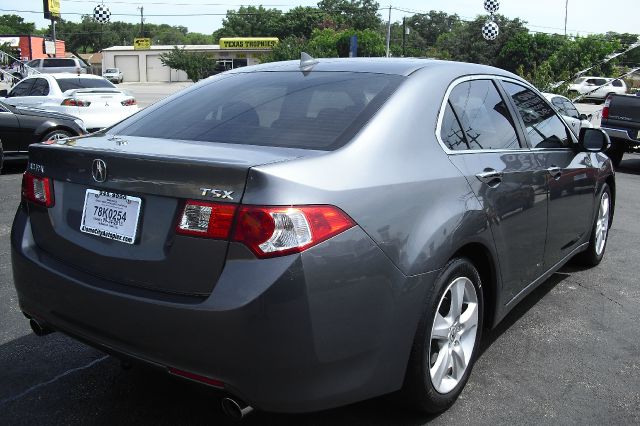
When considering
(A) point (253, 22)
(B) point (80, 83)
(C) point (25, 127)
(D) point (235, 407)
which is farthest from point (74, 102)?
(A) point (253, 22)

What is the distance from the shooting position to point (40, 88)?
13484mm

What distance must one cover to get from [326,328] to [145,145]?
3.65 ft

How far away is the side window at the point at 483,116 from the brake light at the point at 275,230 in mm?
1157

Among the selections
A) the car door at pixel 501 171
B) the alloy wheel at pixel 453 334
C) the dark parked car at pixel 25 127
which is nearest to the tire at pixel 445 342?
the alloy wheel at pixel 453 334

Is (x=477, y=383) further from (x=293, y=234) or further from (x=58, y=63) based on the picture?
(x=58, y=63)

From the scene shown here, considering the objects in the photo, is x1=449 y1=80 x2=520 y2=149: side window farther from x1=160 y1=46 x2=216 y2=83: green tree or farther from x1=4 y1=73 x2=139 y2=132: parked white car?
x1=160 y1=46 x2=216 y2=83: green tree

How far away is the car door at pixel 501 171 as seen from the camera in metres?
3.00

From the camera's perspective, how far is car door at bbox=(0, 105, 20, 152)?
966 centimetres

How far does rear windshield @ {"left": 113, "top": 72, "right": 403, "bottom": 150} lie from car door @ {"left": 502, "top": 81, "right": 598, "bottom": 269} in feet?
3.93

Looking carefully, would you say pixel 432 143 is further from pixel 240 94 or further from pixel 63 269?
pixel 63 269

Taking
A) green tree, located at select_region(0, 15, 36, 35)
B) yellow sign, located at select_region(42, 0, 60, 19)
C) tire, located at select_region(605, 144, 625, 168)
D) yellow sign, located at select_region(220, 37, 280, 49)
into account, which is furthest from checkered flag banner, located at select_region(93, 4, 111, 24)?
green tree, located at select_region(0, 15, 36, 35)

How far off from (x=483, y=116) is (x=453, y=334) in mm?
1194

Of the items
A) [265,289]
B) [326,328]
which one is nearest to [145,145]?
[265,289]

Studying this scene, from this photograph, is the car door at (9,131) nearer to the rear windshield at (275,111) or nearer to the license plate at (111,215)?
the rear windshield at (275,111)
